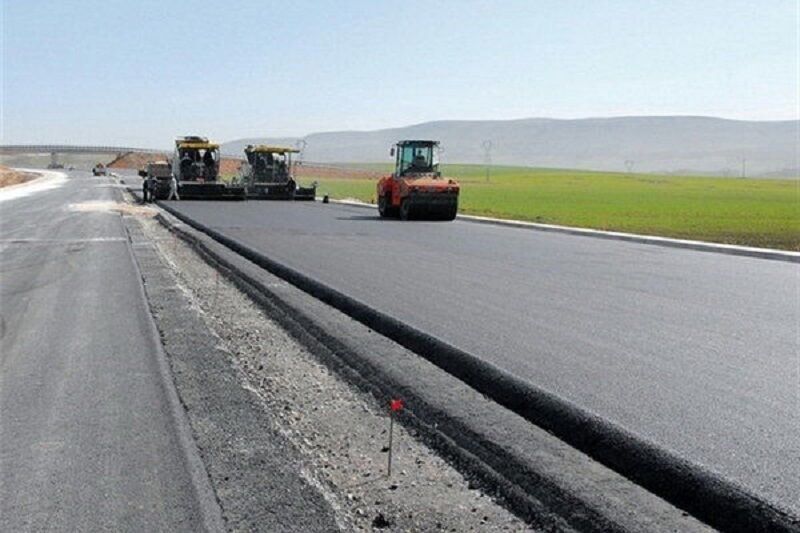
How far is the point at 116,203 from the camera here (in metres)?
35.4

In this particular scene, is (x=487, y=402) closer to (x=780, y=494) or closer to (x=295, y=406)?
(x=295, y=406)

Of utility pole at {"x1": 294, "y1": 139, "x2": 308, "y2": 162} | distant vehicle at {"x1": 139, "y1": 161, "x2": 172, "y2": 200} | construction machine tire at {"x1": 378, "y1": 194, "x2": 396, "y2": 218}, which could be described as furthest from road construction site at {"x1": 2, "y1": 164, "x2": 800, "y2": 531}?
distant vehicle at {"x1": 139, "y1": 161, "x2": 172, "y2": 200}

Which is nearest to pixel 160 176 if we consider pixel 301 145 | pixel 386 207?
pixel 301 145

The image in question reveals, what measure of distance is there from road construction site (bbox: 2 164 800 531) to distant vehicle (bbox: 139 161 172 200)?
2367 centimetres

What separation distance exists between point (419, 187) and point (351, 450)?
70.3 ft

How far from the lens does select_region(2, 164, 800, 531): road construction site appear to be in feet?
15.2

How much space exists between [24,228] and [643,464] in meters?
20.4

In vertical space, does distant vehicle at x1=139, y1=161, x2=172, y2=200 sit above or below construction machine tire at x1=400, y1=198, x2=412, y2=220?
above

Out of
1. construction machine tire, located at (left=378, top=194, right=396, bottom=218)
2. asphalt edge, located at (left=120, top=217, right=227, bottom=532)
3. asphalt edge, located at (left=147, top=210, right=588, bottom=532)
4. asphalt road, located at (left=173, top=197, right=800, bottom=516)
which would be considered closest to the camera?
asphalt edge, located at (left=120, top=217, right=227, bottom=532)

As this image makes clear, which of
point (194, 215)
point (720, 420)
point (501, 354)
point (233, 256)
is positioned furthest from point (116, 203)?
point (720, 420)

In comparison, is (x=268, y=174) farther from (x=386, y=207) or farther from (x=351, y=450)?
(x=351, y=450)

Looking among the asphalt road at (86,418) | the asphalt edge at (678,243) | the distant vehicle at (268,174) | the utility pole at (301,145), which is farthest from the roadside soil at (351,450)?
the distant vehicle at (268,174)

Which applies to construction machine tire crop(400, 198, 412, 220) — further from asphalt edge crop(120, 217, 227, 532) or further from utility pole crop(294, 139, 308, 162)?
asphalt edge crop(120, 217, 227, 532)

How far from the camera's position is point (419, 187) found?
1049 inches
